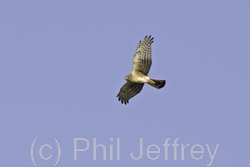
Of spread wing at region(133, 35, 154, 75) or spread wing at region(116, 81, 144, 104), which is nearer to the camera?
spread wing at region(133, 35, 154, 75)

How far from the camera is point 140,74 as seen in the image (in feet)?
71.9

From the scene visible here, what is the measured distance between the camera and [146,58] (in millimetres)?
22391

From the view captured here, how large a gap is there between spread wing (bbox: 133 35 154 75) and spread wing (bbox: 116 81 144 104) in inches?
44.0

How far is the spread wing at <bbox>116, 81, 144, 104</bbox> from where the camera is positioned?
2316 centimetres

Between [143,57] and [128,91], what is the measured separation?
6.50 feet

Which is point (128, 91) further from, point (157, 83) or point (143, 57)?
point (157, 83)

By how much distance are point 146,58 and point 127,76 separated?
1135 millimetres

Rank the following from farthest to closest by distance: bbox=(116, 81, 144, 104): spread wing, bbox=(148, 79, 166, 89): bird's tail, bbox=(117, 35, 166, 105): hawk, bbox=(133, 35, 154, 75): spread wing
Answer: bbox=(116, 81, 144, 104): spread wing, bbox=(133, 35, 154, 75): spread wing, bbox=(117, 35, 166, 105): hawk, bbox=(148, 79, 166, 89): bird's tail

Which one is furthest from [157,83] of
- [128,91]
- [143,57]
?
[128,91]

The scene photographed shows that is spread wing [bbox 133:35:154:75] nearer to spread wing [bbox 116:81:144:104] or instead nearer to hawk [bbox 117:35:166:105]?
hawk [bbox 117:35:166:105]

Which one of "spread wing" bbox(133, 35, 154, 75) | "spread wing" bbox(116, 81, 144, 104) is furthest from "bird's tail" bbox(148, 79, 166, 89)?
"spread wing" bbox(116, 81, 144, 104)

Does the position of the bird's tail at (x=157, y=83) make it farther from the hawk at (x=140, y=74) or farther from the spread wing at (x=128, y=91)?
the spread wing at (x=128, y=91)

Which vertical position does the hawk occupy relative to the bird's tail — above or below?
above

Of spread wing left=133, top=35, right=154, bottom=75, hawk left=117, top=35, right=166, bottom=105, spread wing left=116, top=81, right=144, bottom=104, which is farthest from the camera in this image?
spread wing left=116, top=81, right=144, bottom=104
